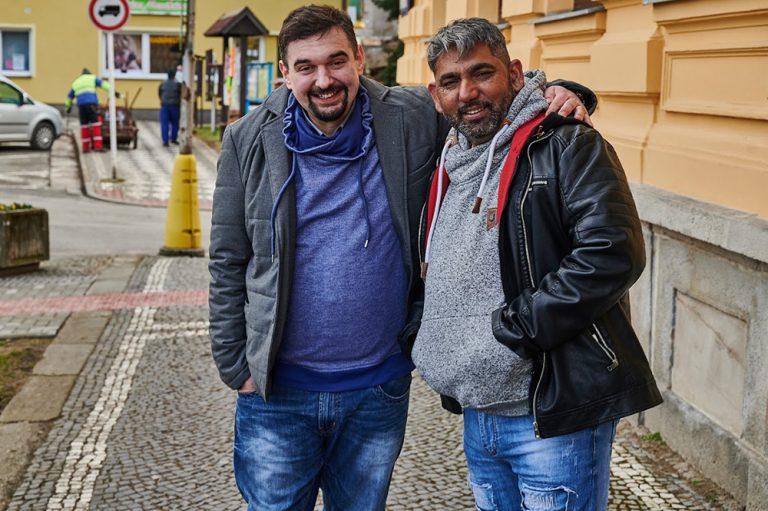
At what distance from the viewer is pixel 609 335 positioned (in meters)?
2.68

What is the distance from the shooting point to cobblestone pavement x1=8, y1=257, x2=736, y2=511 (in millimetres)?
4809

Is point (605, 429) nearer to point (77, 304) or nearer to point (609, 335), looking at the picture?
point (609, 335)

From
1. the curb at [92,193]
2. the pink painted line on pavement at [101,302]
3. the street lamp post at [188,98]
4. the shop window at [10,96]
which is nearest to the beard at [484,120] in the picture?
the pink painted line on pavement at [101,302]

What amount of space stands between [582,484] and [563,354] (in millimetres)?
338

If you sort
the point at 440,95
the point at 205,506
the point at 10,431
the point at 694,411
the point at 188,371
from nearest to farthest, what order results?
1. the point at 440,95
2. the point at 205,506
3. the point at 694,411
4. the point at 10,431
5. the point at 188,371

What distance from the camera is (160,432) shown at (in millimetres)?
5801

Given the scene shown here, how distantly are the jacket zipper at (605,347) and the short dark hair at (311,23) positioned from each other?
1068mm

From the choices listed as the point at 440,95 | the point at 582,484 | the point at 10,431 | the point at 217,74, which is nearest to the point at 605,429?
the point at 582,484

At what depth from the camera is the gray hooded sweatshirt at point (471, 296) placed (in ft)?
9.04

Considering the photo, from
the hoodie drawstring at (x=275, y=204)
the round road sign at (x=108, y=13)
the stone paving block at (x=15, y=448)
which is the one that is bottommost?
the stone paving block at (x=15, y=448)

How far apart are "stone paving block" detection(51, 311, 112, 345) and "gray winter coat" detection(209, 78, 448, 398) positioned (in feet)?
16.1

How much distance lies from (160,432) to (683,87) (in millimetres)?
3140

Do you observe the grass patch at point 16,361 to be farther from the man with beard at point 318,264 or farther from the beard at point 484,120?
the beard at point 484,120

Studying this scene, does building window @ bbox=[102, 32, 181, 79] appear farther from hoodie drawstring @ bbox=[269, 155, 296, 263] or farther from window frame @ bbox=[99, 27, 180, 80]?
Result: hoodie drawstring @ bbox=[269, 155, 296, 263]
